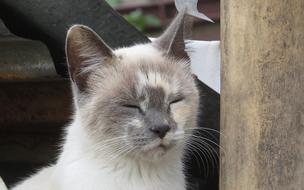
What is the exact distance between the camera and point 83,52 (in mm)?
2246

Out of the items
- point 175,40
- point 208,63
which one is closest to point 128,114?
point 175,40

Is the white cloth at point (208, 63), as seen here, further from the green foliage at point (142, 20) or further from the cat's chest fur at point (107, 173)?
the green foliage at point (142, 20)

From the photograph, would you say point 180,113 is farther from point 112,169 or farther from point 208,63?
point 208,63

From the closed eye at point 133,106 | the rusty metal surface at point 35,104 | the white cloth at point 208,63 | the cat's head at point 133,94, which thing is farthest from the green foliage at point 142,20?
the closed eye at point 133,106

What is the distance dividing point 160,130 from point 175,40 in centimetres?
40

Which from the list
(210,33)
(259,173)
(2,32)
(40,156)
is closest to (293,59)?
(259,173)

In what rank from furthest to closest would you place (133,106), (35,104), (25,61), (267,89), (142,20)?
(142,20) → (35,104) → (25,61) → (133,106) → (267,89)

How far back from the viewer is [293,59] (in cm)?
211

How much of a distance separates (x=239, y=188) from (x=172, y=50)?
56 cm

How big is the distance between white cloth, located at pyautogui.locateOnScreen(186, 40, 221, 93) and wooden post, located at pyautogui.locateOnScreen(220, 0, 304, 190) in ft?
3.13

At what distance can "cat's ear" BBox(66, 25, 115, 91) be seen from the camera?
2180mm

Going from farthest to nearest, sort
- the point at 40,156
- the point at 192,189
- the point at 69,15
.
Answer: the point at 40,156, the point at 192,189, the point at 69,15

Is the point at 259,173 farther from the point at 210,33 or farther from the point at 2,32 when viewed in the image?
the point at 210,33

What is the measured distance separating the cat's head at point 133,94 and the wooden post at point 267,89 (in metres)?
0.22
